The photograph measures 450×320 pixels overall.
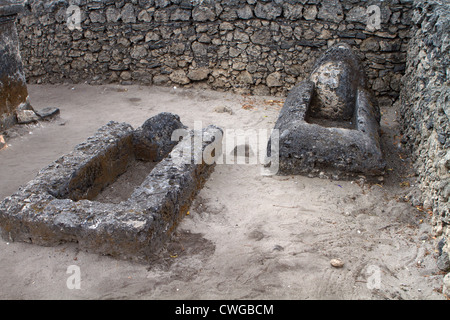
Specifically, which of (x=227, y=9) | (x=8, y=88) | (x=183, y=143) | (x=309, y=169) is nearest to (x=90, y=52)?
(x=8, y=88)

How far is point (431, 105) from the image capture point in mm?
4746

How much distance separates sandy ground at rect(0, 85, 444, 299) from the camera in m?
→ 3.25

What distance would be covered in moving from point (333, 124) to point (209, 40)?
315 centimetres

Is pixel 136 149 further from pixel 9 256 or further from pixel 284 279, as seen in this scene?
pixel 284 279

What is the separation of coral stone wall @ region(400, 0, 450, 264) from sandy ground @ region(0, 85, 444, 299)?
249mm

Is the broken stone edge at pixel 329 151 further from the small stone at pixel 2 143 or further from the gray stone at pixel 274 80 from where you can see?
the small stone at pixel 2 143

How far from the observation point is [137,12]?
7.78m

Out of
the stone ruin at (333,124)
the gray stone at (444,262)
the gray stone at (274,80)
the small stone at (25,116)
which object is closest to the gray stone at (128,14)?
the small stone at (25,116)

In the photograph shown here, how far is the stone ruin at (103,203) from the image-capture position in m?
3.47

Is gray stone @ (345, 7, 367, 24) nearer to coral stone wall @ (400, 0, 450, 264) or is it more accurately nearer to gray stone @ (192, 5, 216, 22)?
coral stone wall @ (400, 0, 450, 264)

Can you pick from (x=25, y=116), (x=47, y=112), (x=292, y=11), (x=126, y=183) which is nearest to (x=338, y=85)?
(x=292, y=11)

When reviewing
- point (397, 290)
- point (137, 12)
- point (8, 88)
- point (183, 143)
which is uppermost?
point (137, 12)

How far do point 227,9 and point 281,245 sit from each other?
5120mm

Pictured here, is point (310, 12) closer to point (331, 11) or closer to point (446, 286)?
point (331, 11)
